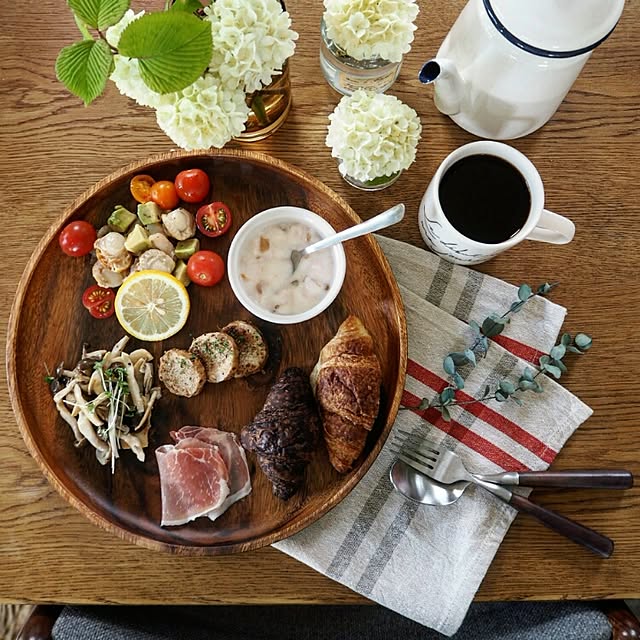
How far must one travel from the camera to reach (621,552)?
1.53 metres

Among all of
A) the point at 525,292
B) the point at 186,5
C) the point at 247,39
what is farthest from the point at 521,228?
the point at 186,5

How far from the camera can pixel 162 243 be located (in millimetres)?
1543

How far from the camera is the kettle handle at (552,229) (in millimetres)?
1365

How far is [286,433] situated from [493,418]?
52cm

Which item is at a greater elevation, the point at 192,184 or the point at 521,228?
the point at 521,228

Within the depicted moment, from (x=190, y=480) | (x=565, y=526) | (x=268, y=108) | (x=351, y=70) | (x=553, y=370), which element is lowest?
(x=190, y=480)

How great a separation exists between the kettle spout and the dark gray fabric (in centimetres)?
129

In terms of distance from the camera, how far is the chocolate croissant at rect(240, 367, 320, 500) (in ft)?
4.62

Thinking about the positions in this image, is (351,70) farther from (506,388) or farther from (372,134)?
(506,388)

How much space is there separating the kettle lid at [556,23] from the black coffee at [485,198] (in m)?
0.25

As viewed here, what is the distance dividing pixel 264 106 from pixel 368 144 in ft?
0.98

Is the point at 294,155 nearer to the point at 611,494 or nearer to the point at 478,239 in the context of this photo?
the point at 478,239

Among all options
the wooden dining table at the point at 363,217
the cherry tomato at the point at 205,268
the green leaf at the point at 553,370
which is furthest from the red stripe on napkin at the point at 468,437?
the cherry tomato at the point at 205,268

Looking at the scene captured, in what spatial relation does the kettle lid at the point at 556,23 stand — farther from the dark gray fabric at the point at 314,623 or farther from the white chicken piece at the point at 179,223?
the dark gray fabric at the point at 314,623
